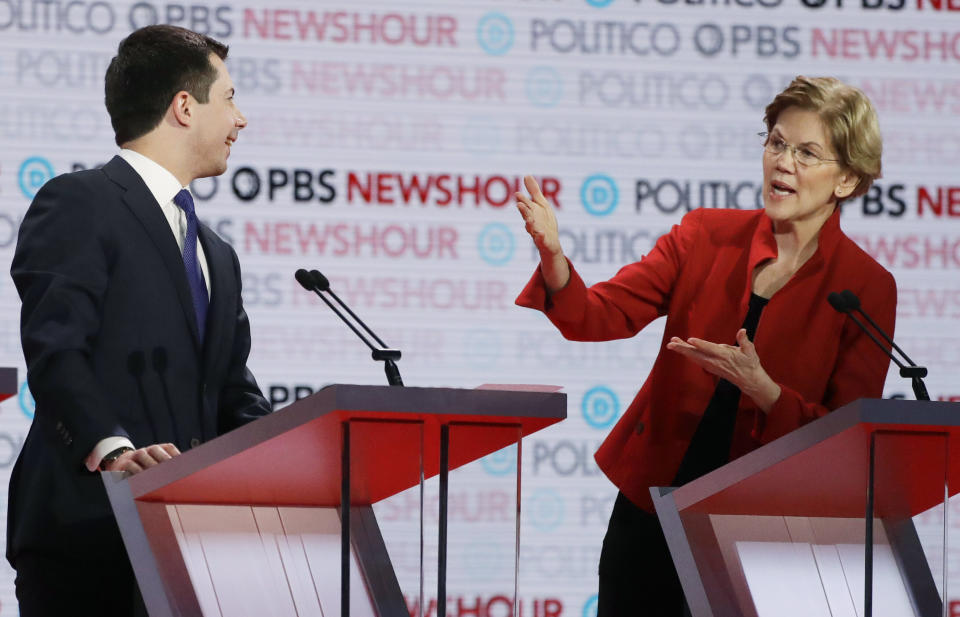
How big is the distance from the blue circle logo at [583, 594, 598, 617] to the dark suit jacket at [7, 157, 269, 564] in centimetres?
151

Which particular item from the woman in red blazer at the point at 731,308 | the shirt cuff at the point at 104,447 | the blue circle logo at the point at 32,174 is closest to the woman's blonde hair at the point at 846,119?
the woman in red blazer at the point at 731,308

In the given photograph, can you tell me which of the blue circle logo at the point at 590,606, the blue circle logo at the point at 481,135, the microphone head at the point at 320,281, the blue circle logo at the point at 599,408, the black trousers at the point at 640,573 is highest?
the blue circle logo at the point at 481,135

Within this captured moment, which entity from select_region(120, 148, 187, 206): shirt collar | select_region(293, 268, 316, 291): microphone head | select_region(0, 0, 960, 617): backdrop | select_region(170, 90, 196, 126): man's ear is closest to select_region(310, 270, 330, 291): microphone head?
select_region(293, 268, 316, 291): microphone head

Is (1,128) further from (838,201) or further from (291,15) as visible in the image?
(838,201)

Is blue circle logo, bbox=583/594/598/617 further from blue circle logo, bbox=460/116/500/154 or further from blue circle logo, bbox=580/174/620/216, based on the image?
blue circle logo, bbox=460/116/500/154

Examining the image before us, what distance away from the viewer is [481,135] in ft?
12.1

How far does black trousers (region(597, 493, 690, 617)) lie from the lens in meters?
2.55

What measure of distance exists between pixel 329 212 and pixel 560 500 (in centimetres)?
96

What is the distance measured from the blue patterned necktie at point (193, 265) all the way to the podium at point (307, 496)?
428 millimetres

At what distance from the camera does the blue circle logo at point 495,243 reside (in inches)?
144

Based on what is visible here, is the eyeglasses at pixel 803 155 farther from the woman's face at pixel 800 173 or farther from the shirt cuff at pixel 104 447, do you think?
the shirt cuff at pixel 104 447

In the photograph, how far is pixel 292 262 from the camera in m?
3.57

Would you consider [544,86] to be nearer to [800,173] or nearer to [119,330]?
[800,173]

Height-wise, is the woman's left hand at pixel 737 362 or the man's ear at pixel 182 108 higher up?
the man's ear at pixel 182 108
